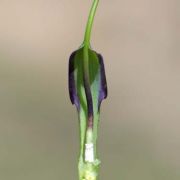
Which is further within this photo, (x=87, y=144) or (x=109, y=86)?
(x=109, y=86)

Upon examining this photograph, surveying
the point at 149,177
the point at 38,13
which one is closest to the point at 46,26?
the point at 38,13

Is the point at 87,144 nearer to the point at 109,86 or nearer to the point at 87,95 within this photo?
the point at 87,95

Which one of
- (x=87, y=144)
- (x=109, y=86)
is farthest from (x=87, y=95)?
(x=109, y=86)

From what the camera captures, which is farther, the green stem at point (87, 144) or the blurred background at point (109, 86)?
the blurred background at point (109, 86)

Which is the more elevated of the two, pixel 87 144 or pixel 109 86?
pixel 109 86

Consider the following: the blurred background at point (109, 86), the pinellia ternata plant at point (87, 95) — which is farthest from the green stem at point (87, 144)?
the blurred background at point (109, 86)

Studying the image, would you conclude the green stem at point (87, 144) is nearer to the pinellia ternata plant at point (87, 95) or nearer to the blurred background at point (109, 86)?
the pinellia ternata plant at point (87, 95)
